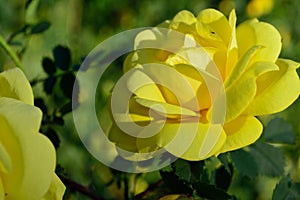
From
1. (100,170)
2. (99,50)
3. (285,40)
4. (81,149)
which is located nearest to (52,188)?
(99,50)

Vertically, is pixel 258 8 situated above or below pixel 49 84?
below

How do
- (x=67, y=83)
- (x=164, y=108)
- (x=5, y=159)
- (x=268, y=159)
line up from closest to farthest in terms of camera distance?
1. (x=5, y=159)
2. (x=164, y=108)
3. (x=268, y=159)
4. (x=67, y=83)

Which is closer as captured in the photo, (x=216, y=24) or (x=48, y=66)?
(x=216, y=24)

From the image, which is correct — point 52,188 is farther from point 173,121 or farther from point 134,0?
point 134,0

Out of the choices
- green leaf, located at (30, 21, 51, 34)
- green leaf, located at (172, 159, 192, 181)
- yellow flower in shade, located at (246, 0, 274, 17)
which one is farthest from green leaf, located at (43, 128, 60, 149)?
yellow flower in shade, located at (246, 0, 274, 17)

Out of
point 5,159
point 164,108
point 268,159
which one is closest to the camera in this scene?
point 5,159

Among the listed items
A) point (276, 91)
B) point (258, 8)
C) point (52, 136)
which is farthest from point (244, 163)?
point (258, 8)

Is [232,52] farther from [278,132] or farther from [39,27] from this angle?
[39,27]

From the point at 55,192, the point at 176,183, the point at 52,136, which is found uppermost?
the point at 55,192

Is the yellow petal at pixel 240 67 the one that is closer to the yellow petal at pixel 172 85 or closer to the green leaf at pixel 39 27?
the yellow petal at pixel 172 85
